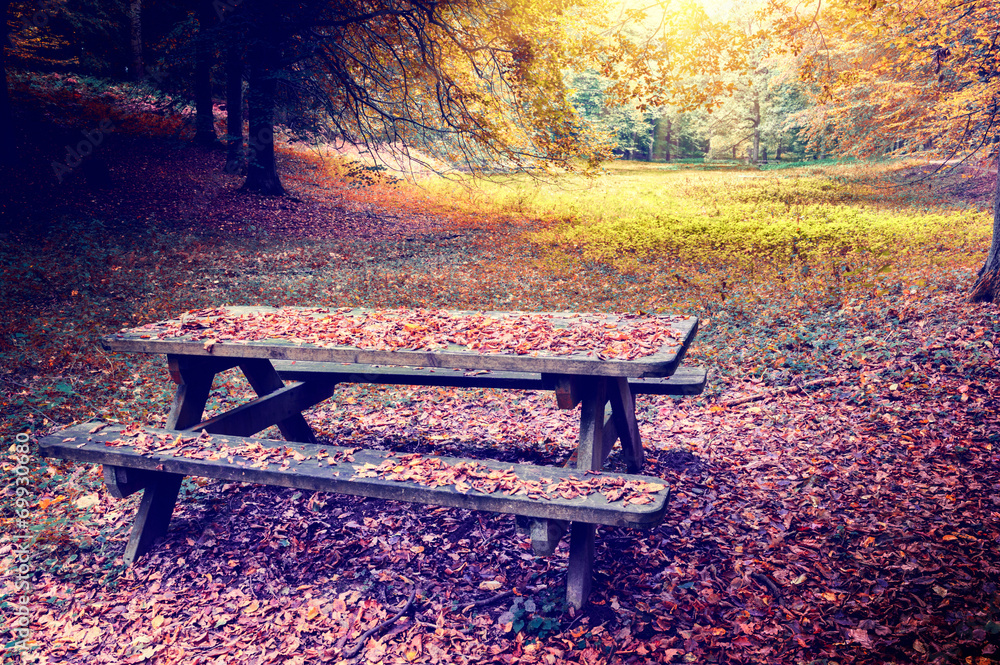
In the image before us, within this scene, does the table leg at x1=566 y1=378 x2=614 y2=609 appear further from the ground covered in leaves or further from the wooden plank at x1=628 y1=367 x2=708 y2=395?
the wooden plank at x1=628 y1=367 x2=708 y2=395

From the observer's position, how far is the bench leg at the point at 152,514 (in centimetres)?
382

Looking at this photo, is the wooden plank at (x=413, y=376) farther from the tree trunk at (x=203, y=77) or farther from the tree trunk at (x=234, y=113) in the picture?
the tree trunk at (x=234, y=113)

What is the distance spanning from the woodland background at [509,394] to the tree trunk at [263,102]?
0.21 feet

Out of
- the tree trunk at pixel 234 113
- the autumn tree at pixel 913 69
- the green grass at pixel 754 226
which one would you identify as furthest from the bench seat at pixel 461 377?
the tree trunk at pixel 234 113

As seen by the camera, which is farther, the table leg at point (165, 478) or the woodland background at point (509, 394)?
the table leg at point (165, 478)

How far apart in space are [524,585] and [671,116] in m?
46.6

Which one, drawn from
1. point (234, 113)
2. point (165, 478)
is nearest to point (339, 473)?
point (165, 478)

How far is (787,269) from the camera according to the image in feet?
34.8

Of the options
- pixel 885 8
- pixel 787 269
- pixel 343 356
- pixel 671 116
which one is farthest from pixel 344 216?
pixel 671 116

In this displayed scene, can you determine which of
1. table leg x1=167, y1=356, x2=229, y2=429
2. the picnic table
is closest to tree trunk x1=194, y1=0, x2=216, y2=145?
the picnic table

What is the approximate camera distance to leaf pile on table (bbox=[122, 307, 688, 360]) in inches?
134

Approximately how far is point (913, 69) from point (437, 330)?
1676cm

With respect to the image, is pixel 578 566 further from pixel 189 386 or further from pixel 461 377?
pixel 189 386

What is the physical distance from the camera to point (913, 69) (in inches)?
600
